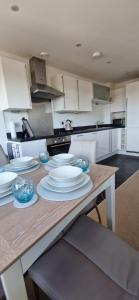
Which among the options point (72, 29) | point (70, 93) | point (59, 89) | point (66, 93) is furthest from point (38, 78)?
point (72, 29)

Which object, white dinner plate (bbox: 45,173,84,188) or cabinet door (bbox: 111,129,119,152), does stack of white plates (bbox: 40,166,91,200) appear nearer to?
white dinner plate (bbox: 45,173,84,188)

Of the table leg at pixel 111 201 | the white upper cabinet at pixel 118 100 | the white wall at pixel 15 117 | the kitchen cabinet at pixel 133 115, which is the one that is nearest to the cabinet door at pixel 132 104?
the kitchen cabinet at pixel 133 115

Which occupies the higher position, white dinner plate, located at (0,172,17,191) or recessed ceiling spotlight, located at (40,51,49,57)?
recessed ceiling spotlight, located at (40,51,49,57)

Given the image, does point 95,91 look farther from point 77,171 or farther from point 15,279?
point 15,279

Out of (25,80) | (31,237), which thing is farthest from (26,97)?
(31,237)

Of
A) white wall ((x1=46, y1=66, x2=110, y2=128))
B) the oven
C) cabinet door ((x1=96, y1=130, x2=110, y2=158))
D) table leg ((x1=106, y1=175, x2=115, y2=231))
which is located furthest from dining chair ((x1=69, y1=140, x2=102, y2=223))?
cabinet door ((x1=96, y1=130, x2=110, y2=158))

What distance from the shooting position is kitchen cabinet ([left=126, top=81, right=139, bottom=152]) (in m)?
4.05

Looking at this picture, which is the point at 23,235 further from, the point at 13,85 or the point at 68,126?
the point at 68,126

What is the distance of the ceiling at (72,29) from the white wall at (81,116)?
261 millimetres

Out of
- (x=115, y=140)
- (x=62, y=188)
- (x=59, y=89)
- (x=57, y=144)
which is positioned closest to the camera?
(x=62, y=188)

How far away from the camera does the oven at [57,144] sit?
2723mm

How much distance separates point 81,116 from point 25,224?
153 inches

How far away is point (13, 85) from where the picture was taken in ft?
7.97

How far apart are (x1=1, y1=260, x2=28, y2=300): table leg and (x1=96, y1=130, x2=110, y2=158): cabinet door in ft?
11.0
